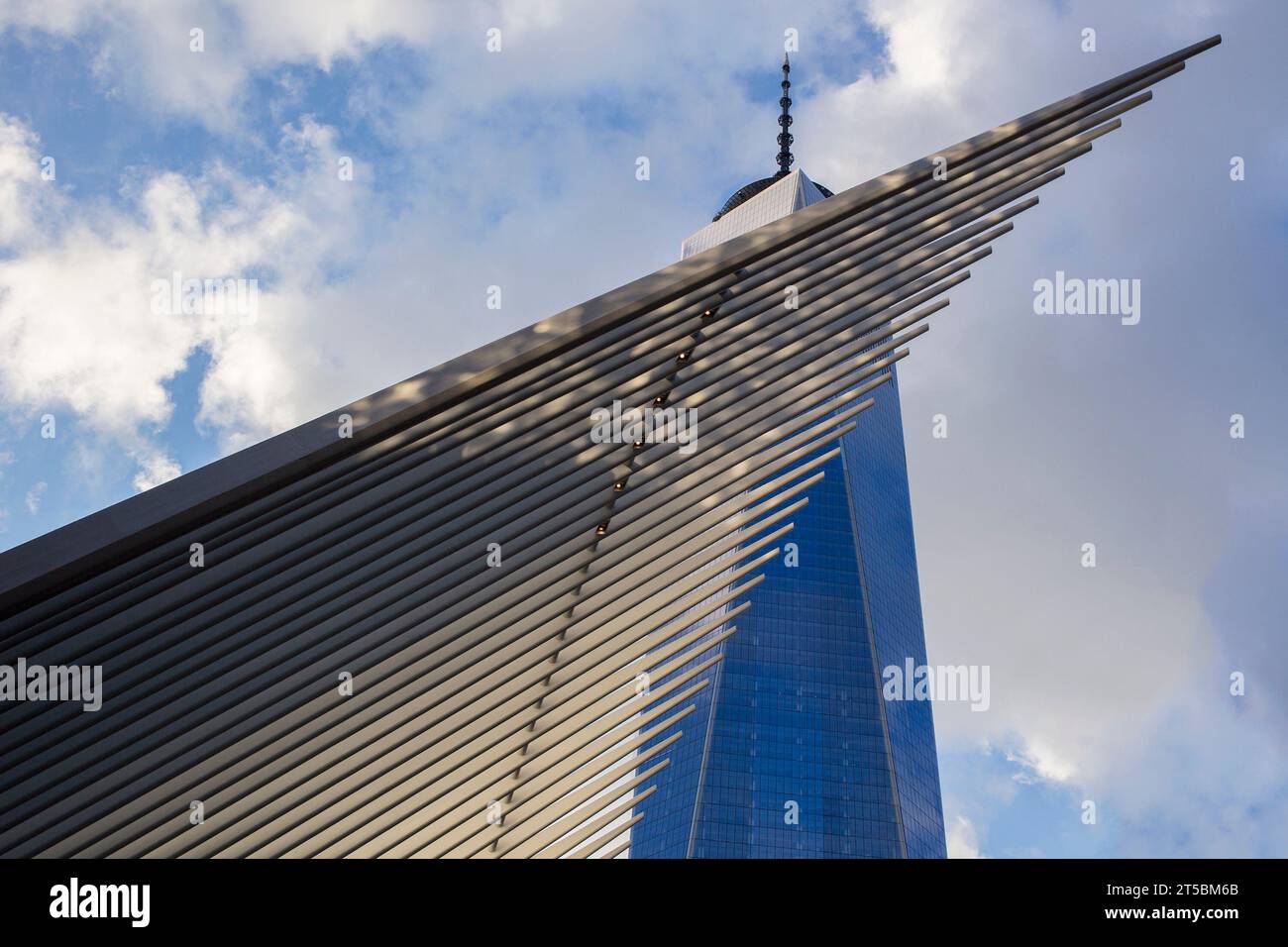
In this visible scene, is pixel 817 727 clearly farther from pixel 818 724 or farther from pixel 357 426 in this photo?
pixel 357 426

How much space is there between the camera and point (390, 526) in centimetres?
1066

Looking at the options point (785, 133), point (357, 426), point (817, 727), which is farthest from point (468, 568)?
point (785, 133)

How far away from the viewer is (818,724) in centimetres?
8931

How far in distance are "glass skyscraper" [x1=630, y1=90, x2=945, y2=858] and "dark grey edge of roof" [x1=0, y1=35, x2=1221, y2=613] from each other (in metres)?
74.1

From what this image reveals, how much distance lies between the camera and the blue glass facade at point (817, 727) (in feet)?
280

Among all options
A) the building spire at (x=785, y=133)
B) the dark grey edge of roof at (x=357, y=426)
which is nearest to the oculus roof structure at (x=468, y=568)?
the dark grey edge of roof at (x=357, y=426)

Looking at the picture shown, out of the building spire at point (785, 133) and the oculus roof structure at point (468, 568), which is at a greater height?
the building spire at point (785, 133)

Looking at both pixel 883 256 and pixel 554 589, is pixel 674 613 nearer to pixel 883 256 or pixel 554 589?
pixel 554 589

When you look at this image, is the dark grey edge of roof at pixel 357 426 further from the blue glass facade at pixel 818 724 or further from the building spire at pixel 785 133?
the building spire at pixel 785 133

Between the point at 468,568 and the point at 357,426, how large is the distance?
7.51ft

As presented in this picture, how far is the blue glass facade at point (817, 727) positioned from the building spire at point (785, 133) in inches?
1865

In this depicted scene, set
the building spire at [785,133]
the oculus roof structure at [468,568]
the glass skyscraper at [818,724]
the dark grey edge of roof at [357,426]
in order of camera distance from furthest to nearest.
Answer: the building spire at [785,133], the glass skyscraper at [818,724], the oculus roof structure at [468,568], the dark grey edge of roof at [357,426]

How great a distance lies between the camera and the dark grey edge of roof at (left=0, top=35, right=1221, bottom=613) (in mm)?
8617

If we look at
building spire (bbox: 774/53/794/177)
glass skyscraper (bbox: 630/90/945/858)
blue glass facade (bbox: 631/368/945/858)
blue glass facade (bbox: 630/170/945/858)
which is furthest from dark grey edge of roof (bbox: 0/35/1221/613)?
building spire (bbox: 774/53/794/177)
